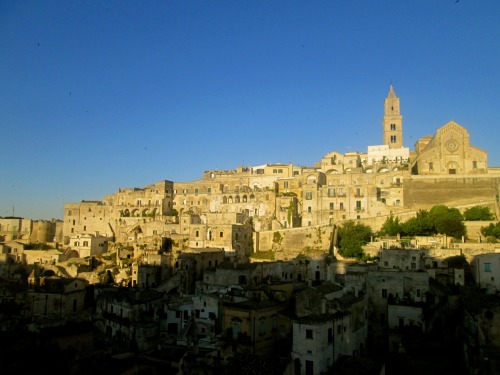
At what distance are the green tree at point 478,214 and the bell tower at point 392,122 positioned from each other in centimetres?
3883

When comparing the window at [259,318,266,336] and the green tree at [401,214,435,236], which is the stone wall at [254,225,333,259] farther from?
the window at [259,318,266,336]

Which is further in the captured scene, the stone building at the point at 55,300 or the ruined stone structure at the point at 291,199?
the ruined stone structure at the point at 291,199

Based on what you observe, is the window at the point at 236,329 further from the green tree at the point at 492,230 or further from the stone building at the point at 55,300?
the green tree at the point at 492,230

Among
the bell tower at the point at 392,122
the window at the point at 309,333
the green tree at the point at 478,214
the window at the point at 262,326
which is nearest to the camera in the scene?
the window at the point at 309,333

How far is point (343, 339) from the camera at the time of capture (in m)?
24.5

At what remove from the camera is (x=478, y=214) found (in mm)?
44094

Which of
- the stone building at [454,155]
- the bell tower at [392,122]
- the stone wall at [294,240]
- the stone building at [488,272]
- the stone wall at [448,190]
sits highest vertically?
the bell tower at [392,122]

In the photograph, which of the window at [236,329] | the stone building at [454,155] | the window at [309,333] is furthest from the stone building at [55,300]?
the stone building at [454,155]

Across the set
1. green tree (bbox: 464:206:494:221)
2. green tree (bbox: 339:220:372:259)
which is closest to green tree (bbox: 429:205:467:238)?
green tree (bbox: 464:206:494:221)

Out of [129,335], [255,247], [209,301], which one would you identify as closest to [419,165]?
[255,247]

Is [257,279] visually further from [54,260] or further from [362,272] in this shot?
[54,260]

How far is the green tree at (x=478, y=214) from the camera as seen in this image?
144ft

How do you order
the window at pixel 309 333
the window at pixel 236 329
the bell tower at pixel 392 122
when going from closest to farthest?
the window at pixel 309 333, the window at pixel 236 329, the bell tower at pixel 392 122

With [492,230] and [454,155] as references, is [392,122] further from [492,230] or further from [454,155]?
[492,230]
